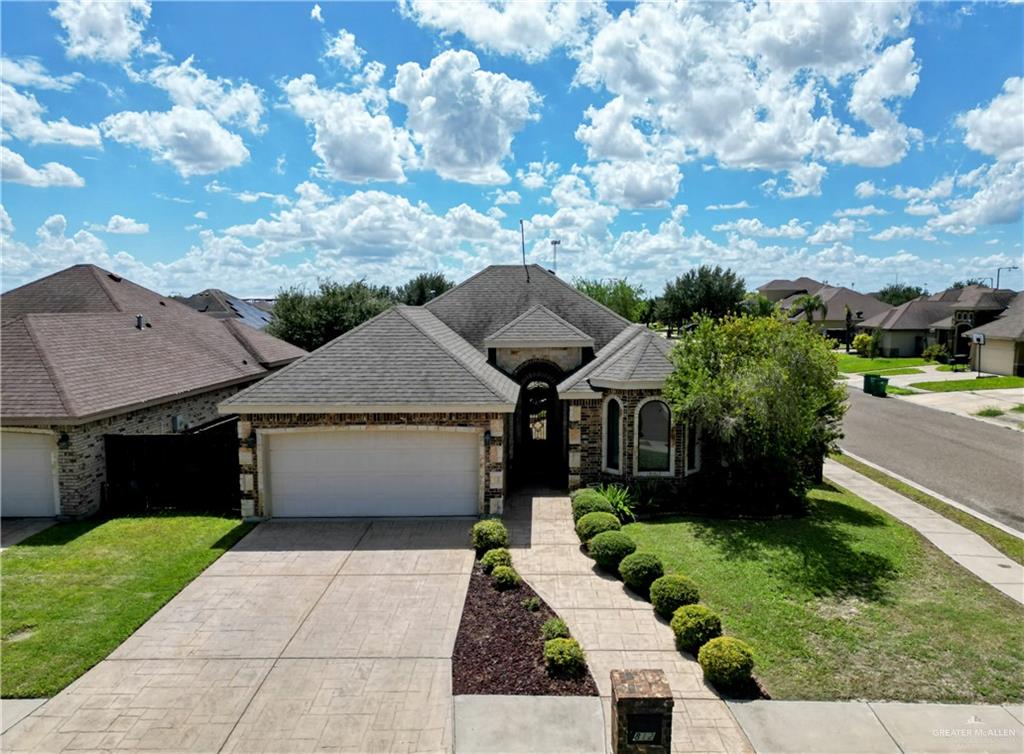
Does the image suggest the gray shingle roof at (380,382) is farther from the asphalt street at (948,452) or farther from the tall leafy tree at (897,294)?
the tall leafy tree at (897,294)

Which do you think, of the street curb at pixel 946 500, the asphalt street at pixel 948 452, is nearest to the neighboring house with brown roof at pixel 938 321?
the asphalt street at pixel 948 452

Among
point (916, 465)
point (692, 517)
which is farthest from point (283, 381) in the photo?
point (916, 465)

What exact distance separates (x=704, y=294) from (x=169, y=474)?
53.4m

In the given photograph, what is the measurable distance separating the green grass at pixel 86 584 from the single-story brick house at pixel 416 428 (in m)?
2.02

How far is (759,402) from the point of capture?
13.3 metres

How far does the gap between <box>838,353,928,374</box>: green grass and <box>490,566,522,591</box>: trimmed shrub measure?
43.4m

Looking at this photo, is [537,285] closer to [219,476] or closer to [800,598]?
[219,476]

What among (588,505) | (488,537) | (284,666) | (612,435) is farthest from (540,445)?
(284,666)

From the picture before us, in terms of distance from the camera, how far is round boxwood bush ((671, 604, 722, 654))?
8531 mm

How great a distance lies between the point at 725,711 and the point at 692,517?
714 centimetres

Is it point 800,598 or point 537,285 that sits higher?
point 537,285

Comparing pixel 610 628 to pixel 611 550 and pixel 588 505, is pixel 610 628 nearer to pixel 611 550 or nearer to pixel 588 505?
pixel 611 550

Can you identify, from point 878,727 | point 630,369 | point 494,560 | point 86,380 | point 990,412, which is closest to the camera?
point 878,727

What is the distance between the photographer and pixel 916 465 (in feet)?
66.6
